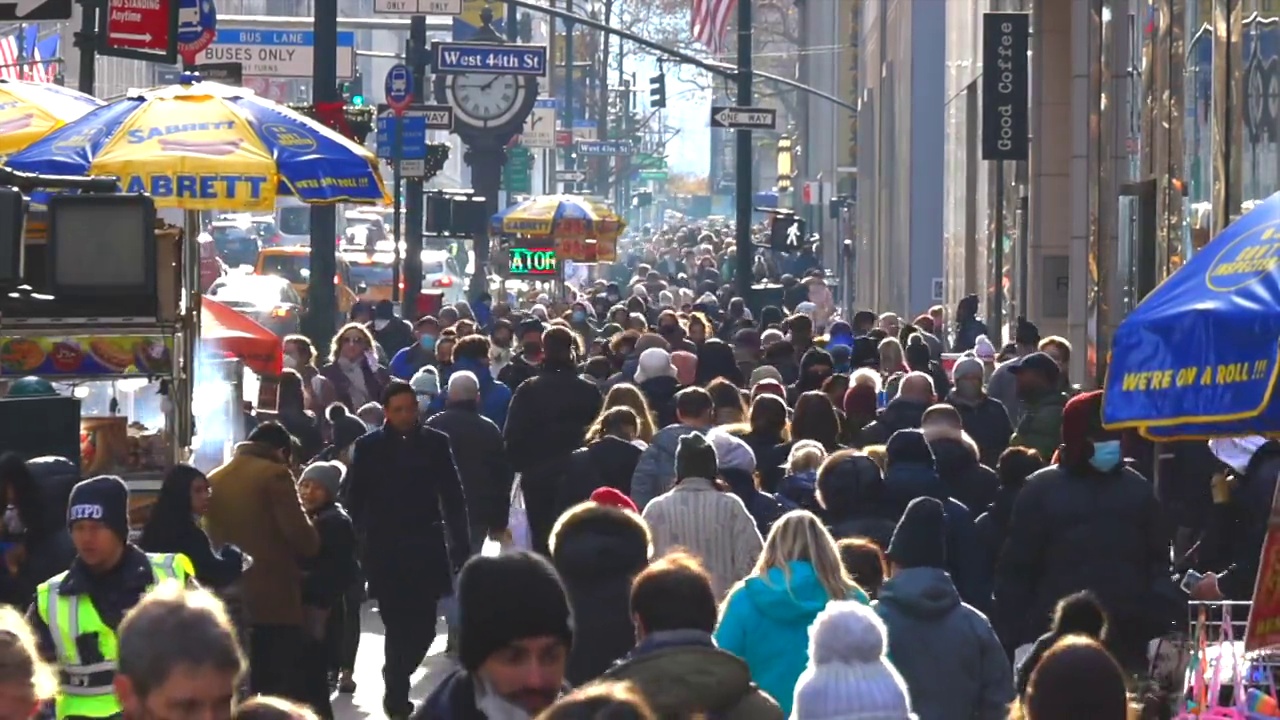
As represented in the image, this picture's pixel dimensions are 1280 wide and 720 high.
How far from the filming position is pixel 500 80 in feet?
138

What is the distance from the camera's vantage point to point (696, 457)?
34.2ft

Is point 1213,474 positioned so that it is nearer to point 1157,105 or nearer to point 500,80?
point 1157,105

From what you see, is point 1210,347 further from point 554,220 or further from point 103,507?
point 554,220

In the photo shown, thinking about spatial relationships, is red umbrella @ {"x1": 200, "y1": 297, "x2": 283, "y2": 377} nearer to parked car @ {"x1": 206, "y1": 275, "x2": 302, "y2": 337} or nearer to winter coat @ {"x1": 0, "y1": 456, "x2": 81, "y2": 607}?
winter coat @ {"x1": 0, "y1": 456, "x2": 81, "y2": 607}

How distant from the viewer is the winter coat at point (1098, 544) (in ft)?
32.5

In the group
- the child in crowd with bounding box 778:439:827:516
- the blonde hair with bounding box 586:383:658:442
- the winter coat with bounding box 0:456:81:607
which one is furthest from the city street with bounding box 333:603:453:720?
the winter coat with bounding box 0:456:81:607

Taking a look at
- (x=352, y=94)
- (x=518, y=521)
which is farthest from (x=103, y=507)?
(x=352, y=94)

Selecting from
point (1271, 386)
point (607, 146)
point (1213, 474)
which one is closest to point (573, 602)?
point (1271, 386)

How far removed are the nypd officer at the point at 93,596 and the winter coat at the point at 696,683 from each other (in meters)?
2.08

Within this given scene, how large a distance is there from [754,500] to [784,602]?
370cm

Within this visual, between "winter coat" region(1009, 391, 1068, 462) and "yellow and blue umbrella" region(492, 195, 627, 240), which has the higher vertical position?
"yellow and blue umbrella" region(492, 195, 627, 240)

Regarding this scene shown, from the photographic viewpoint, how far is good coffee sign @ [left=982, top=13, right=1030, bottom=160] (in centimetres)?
2802

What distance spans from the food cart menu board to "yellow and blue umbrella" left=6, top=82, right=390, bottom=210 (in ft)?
7.72

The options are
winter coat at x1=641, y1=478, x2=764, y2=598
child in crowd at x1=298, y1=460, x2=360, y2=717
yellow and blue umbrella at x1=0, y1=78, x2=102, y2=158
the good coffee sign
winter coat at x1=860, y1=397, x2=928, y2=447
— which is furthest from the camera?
the good coffee sign
